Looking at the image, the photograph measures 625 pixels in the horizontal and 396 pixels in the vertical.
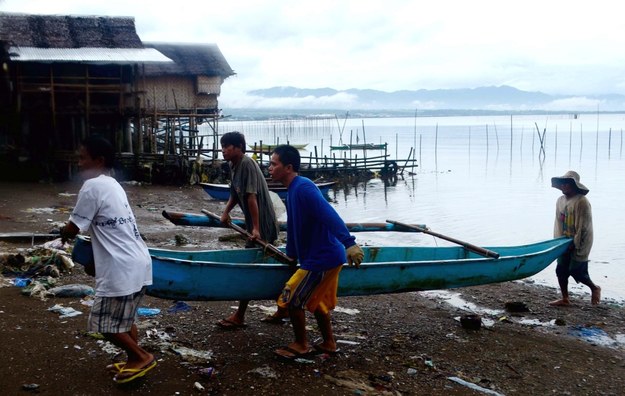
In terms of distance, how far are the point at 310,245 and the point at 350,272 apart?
788 millimetres

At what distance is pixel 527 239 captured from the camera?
14.7 m

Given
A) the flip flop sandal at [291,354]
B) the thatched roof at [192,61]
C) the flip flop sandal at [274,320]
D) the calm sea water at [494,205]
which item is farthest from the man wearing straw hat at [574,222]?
the thatched roof at [192,61]

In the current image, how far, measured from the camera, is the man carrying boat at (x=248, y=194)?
4.84 m

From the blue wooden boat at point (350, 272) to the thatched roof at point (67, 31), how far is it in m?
16.2

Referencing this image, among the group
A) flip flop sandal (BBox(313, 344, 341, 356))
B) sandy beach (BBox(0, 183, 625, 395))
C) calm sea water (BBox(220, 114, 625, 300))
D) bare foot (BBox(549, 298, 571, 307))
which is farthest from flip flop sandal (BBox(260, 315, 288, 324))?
calm sea water (BBox(220, 114, 625, 300))

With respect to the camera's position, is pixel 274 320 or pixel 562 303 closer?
pixel 274 320

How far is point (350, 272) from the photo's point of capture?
476 cm

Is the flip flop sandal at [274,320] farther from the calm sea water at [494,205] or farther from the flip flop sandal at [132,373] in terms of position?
the calm sea water at [494,205]

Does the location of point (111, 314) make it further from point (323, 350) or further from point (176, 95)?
point (176, 95)

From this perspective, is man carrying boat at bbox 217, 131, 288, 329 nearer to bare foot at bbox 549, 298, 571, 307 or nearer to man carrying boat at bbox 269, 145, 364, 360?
man carrying boat at bbox 269, 145, 364, 360

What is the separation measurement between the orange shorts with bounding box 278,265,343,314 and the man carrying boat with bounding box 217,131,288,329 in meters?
0.82

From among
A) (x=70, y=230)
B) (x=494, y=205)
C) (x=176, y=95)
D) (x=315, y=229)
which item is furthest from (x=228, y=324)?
(x=176, y=95)

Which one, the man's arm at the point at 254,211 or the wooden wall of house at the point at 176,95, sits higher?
the wooden wall of house at the point at 176,95

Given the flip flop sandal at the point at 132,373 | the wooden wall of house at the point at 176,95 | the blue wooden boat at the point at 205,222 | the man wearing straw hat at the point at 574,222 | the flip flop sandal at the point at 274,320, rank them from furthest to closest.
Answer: the wooden wall of house at the point at 176,95 < the man wearing straw hat at the point at 574,222 < the blue wooden boat at the point at 205,222 < the flip flop sandal at the point at 274,320 < the flip flop sandal at the point at 132,373
